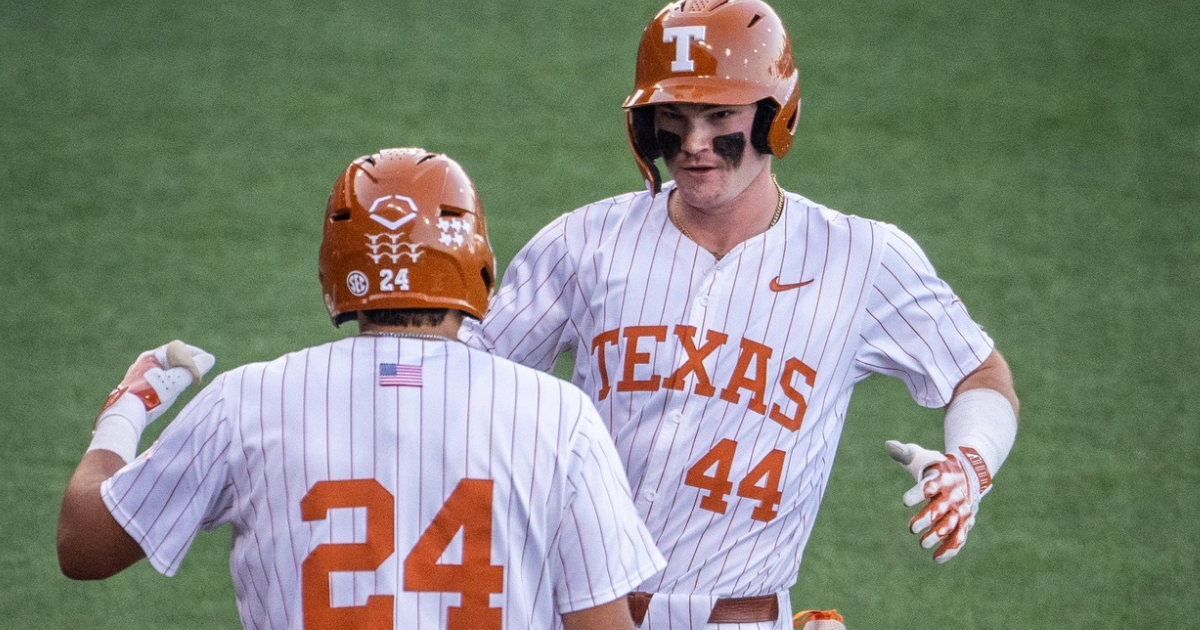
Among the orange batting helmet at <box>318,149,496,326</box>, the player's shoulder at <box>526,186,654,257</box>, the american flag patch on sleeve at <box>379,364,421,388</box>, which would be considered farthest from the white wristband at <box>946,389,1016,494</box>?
the american flag patch on sleeve at <box>379,364,421,388</box>

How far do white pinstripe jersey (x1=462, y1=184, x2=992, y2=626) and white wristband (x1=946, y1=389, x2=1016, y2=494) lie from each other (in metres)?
0.06

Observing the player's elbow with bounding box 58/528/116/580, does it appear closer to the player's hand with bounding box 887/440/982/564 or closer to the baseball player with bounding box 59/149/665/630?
the baseball player with bounding box 59/149/665/630

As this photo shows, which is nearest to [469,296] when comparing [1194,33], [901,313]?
[901,313]

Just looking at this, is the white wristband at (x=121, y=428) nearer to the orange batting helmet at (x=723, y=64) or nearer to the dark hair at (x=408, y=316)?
the dark hair at (x=408, y=316)

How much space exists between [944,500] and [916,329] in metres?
0.47

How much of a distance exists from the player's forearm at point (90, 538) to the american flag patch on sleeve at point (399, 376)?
54cm

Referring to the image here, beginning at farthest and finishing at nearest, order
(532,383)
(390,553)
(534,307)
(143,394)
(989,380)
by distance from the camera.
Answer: (534,307)
(989,380)
(143,394)
(532,383)
(390,553)

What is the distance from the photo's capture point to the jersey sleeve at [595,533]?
2.71 meters

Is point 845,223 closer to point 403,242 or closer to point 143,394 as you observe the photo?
point 403,242

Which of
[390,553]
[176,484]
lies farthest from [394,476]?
[176,484]

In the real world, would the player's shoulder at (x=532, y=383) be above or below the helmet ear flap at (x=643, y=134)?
below

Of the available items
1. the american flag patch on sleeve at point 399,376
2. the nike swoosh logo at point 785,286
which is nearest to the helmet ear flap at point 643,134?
the nike swoosh logo at point 785,286

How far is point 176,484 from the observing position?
271cm

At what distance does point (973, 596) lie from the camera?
5.82 m
